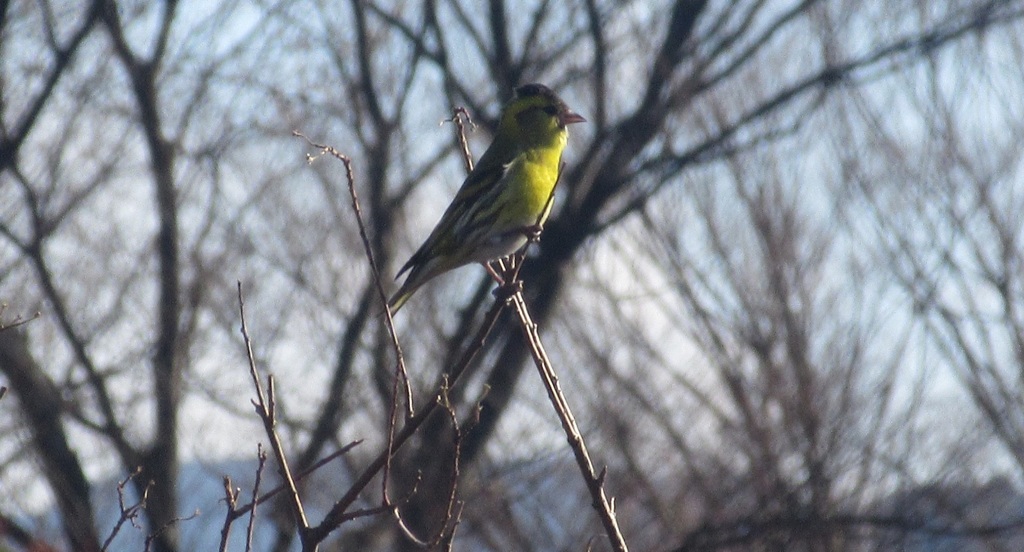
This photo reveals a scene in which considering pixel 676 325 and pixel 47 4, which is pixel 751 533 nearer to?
pixel 676 325

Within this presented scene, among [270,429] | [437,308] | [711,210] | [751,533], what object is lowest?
[270,429]

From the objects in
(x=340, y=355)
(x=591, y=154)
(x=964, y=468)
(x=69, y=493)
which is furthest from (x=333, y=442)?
(x=964, y=468)

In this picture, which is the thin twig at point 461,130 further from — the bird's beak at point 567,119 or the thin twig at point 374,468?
the bird's beak at point 567,119

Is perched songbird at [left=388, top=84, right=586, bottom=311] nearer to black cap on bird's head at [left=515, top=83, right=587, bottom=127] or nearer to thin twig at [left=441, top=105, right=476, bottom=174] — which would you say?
black cap on bird's head at [left=515, top=83, right=587, bottom=127]

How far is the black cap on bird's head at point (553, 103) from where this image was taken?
17.5ft

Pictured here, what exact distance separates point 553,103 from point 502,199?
0.58 m

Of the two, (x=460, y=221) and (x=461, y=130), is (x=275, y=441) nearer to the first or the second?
(x=461, y=130)

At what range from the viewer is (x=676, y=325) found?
11133mm

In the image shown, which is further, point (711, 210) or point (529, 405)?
point (711, 210)

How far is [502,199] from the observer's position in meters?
4.99

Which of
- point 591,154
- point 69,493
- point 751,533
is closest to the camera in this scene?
point 751,533

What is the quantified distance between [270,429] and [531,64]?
790cm

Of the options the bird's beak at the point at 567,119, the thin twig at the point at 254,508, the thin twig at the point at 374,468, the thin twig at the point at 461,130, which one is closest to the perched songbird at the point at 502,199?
the bird's beak at the point at 567,119

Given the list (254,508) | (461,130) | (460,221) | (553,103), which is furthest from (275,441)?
(553,103)
